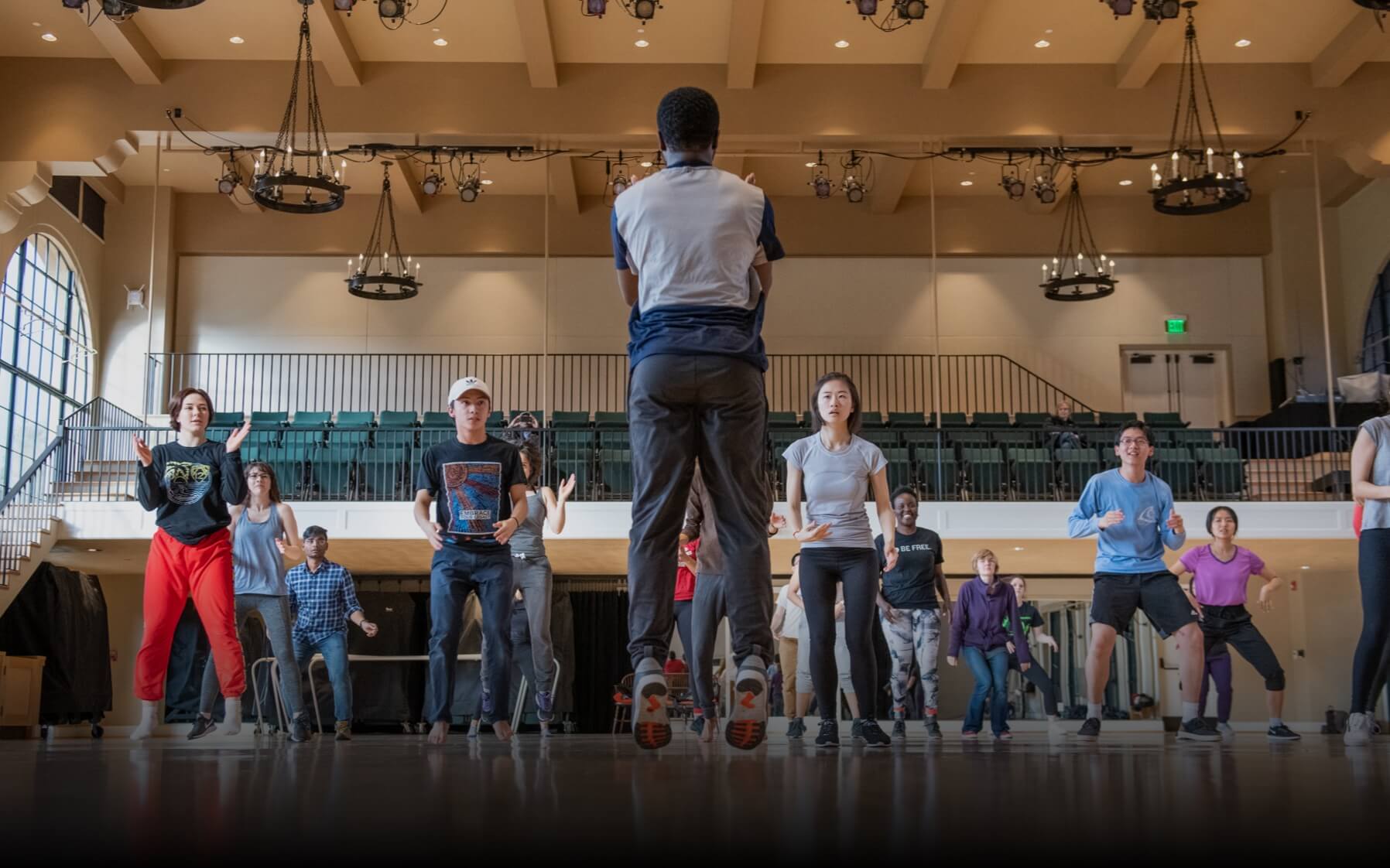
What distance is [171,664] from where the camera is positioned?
15672 mm

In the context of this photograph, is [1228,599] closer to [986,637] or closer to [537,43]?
[986,637]

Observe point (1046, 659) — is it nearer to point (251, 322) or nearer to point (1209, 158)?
point (1209, 158)

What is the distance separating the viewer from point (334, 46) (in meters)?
13.6

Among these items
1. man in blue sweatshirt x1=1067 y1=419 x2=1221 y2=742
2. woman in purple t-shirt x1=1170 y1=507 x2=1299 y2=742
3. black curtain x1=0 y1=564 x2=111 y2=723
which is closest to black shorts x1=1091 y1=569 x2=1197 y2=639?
man in blue sweatshirt x1=1067 y1=419 x2=1221 y2=742

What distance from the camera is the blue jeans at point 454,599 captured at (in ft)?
16.2

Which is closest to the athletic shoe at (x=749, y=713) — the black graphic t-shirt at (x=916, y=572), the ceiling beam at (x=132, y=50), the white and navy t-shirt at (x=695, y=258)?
the white and navy t-shirt at (x=695, y=258)

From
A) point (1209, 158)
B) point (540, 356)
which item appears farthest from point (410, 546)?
point (1209, 158)

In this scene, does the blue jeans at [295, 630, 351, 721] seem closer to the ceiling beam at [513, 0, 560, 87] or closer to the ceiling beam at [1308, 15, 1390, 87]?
the ceiling beam at [513, 0, 560, 87]

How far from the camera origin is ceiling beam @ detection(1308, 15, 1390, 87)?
13555 mm

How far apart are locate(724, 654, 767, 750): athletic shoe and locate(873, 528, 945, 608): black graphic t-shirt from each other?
15.0 feet

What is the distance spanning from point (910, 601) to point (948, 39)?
7.98m

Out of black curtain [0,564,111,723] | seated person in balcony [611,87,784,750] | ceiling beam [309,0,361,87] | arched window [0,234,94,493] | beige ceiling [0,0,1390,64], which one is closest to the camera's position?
seated person in balcony [611,87,784,750]

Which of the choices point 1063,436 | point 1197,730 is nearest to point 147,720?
point 1197,730

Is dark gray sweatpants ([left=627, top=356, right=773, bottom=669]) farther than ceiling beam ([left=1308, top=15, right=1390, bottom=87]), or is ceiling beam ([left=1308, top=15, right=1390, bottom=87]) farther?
ceiling beam ([left=1308, top=15, right=1390, bottom=87])
